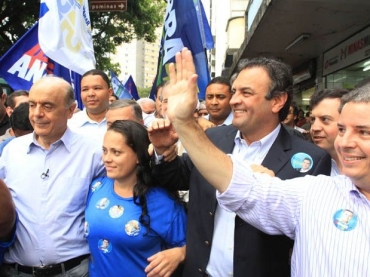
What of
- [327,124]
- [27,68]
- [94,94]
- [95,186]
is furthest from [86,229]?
[27,68]

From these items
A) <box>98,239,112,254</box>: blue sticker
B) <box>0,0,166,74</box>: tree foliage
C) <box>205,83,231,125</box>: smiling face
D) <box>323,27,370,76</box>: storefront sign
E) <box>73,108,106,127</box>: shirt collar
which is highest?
<box>0,0,166,74</box>: tree foliage

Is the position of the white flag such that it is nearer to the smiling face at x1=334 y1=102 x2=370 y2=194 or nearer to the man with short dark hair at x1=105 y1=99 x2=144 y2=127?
the man with short dark hair at x1=105 y1=99 x2=144 y2=127

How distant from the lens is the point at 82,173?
253 centimetres

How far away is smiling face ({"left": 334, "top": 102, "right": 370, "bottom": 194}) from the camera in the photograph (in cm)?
151

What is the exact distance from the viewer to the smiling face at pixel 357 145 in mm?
1508

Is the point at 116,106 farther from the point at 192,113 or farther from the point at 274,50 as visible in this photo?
the point at 274,50

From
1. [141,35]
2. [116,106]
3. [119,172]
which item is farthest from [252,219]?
[141,35]

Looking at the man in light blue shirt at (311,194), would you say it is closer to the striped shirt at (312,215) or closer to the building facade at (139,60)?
the striped shirt at (312,215)

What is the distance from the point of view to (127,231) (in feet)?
7.39

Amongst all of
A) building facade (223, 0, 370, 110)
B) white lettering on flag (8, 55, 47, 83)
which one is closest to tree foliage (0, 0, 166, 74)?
building facade (223, 0, 370, 110)

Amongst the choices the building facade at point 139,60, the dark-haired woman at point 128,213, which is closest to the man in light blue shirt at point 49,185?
the dark-haired woman at point 128,213

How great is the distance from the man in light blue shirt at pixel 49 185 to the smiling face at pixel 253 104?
103 cm

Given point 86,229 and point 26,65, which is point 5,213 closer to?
point 86,229

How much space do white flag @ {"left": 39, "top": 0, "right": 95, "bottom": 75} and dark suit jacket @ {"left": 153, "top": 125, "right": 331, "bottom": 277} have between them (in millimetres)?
2553
